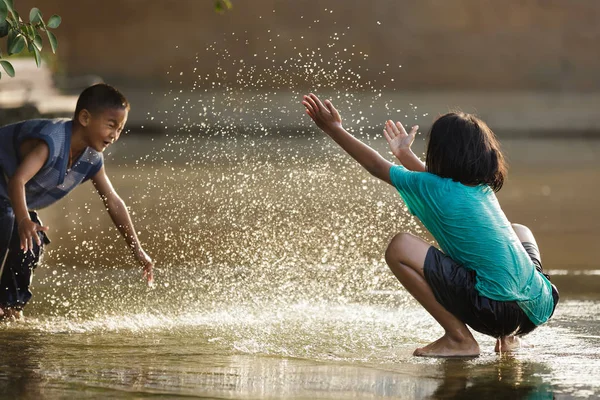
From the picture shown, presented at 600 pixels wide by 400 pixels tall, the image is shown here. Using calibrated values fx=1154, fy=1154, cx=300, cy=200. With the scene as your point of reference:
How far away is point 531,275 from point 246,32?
21.8 metres

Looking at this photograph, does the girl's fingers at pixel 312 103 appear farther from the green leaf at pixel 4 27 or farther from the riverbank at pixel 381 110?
the riverbank at pixel 381 110

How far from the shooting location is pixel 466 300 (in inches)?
152

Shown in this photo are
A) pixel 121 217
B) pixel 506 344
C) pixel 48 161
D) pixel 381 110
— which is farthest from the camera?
pixel 381 110

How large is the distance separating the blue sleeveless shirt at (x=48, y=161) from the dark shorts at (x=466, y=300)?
159 cm

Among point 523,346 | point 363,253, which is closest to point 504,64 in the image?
point 363,253

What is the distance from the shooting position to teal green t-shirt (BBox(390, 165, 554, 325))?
12.7 feet

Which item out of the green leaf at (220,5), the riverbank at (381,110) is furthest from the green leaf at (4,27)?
the riverbank at (381,110)

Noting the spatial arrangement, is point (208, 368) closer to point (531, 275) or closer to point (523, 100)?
point (531, 275)

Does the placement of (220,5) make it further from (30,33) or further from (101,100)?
(30,33)

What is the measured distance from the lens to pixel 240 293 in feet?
17.4

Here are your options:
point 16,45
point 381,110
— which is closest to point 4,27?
point 16,45

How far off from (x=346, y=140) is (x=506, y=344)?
2.95 feet

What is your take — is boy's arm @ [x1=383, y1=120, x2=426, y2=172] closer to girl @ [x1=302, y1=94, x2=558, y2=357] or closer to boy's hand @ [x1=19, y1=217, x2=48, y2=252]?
girl @ [x1=302, y1=94, x2=558, y2=357]

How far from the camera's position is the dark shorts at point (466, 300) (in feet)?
12.6
